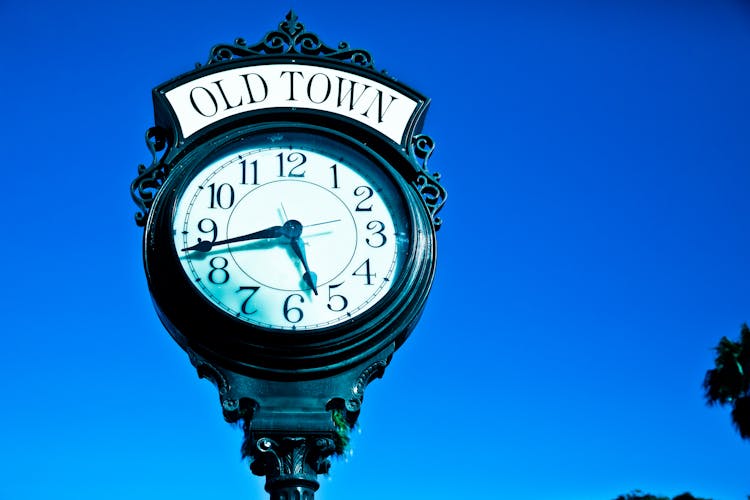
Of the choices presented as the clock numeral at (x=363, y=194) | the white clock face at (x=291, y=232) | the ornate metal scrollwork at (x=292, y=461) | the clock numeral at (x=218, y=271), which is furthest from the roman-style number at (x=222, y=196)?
the ornate metal scrollwork at (x=292, y=461)

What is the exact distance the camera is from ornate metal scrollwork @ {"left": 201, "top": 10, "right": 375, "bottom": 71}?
20.4ft

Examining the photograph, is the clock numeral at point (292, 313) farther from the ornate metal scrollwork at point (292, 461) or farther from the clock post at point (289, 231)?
the ornate metal scrollwork at point (292, 461)

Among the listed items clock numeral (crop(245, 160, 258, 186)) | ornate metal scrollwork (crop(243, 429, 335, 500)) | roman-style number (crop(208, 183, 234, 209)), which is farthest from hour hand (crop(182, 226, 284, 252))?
ornate metal scrollwork (crop(243, 429, 335, 500))

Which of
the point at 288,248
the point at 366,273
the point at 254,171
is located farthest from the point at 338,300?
the point at 254,171

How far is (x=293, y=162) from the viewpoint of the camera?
572 centimetres

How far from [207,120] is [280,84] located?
491 millimetres

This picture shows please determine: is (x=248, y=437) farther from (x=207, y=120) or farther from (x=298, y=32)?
(x=298, y=32)

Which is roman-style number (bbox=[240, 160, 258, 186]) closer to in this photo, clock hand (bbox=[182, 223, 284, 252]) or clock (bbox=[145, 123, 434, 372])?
clock (bbox=[145, 123, 434, 372])

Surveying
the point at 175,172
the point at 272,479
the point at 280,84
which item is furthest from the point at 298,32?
the point at 272,479

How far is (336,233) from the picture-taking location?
18.0 feet

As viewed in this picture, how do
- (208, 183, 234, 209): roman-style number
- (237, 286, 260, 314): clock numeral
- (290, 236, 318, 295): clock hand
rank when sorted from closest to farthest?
(237, 286, 260, 314): clock numeral < (290, 236, 318, 295): clock hand < (208, 183, 234, 209): roman-style number

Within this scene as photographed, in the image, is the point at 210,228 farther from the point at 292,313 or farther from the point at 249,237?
the point at 292,313

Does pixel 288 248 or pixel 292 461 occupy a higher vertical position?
pixel 288 248

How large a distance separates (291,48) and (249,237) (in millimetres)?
1409
